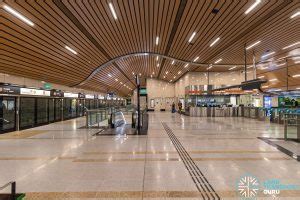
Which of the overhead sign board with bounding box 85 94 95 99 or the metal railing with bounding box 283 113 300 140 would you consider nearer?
the metal railing with bounding box 283 113 300 140

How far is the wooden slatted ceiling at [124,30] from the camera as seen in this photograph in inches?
232

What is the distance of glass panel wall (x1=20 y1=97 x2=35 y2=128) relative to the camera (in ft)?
36.1

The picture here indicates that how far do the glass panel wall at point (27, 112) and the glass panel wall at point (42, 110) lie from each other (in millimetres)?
492

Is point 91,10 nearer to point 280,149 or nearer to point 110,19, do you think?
point 110,19

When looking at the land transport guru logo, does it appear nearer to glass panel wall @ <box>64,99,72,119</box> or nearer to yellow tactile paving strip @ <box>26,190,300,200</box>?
yellow tactile paving strip @ <box>26,190,300,200</box>

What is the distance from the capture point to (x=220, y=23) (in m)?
7.52

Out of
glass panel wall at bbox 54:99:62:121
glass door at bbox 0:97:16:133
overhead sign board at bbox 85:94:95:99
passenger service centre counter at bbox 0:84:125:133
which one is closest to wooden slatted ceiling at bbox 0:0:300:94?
passenger service centre counter at bbox 0:84:125:133

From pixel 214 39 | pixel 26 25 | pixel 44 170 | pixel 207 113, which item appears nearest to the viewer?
A: pixel 44 170

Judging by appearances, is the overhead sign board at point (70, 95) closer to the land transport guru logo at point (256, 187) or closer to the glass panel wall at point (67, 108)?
the glass panel wall at point (67, 108)

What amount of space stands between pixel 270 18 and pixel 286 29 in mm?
1718

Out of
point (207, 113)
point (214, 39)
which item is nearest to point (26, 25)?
point (214, 39)

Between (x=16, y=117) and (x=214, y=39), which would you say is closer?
(x=214, y=39)

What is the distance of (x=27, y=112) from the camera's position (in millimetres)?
11555

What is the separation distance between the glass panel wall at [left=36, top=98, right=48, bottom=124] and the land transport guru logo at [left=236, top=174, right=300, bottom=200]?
12658 mm
